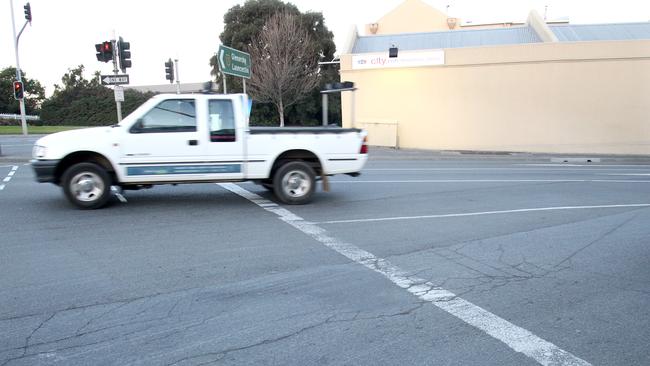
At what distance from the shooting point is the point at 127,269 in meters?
5.71

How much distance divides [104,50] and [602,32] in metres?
25.1

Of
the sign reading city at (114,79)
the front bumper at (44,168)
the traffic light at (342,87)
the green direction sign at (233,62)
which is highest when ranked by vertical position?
the green direction sign at (233,62)

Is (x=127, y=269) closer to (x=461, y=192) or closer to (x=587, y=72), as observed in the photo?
(x=461, y=192)

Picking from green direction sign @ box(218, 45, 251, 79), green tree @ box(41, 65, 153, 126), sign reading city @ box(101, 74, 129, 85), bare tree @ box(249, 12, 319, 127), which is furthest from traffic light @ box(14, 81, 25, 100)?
green tree @ box(41, 65, 153, 126)

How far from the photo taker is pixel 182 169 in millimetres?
8914

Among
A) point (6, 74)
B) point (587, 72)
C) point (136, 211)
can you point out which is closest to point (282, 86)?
point (587, 72)

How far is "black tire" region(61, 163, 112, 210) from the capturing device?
28.0 feet

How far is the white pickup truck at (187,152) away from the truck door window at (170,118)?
2cm

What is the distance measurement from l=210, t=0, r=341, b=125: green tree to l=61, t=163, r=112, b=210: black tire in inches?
1286

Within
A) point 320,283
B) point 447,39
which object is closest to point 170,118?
point 320,283

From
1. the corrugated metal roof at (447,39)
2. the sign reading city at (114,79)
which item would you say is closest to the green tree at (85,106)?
the corrugated metal roof at (447,39)

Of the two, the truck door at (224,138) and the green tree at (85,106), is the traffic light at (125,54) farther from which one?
the green tree at (85,106)

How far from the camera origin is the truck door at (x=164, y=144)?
872 centimetres

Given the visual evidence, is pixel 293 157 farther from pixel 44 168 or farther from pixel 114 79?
pixel 114 79
